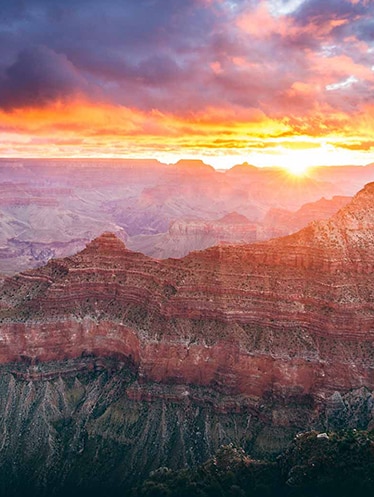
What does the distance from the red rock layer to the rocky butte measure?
0.56 feet

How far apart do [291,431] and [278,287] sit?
18.9 metres

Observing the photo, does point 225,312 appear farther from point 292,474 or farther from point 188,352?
point 292,474

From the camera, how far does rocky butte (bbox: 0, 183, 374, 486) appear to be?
53.4 m

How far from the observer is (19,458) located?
53594 mm

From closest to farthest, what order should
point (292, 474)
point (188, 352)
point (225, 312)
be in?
point (292, 474), point (188, 352), point (225, 312)

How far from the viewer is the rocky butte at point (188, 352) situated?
53438mm

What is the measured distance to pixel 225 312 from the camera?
58875 millimetres

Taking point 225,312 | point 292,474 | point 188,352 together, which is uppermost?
point 225,312

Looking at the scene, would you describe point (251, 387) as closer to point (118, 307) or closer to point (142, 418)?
point (142, 418)

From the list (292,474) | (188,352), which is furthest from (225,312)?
(292,474)

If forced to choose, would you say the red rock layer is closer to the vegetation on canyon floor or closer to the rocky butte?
the rocky butte

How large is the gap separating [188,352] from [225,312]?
24.9 feet

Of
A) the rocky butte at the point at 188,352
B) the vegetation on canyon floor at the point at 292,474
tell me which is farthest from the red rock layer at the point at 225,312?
the vegetation on canyon floor at the point at 292,474

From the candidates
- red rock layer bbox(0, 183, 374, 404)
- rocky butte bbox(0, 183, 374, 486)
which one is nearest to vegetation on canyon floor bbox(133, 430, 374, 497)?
rocky butte bbox(0, 183, 374, 486)
